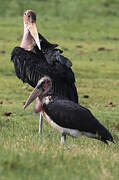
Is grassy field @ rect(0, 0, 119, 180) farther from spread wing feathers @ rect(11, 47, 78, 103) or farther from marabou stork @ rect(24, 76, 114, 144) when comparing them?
spread wing feathers @ rect(11, 47, 78, 103)

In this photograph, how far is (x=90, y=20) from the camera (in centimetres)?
2973

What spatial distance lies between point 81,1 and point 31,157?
27641mm

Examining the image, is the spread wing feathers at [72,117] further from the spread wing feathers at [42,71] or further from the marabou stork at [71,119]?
the spread wing feathers at [42,71]

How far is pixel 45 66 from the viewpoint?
8.75 metres

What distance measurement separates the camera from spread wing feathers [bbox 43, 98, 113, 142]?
295 inches

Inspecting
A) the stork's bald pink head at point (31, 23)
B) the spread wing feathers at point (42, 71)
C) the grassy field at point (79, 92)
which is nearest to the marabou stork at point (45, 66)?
the spread wing feathers at point (42, 71)

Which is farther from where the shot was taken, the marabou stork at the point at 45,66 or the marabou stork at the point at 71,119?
the marabou stork at the point at 45,66

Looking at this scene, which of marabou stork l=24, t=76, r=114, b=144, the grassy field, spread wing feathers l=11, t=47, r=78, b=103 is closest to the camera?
the grassy field

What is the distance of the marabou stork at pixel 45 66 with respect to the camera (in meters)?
8.48

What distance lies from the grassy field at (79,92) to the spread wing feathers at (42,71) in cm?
72

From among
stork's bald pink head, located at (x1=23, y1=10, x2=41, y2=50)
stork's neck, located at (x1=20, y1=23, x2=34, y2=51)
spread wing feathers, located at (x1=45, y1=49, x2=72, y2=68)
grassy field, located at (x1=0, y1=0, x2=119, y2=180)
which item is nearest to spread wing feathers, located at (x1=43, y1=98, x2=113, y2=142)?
grassy field, located at (x1=0, y1=0, x2=119, y2=180)

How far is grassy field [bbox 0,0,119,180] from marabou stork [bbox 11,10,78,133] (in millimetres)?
748

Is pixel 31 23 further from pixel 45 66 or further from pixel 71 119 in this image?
pixel 71 119

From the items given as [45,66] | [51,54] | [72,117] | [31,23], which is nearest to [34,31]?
[31,23]
